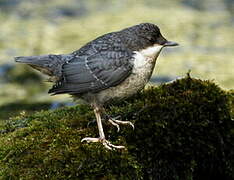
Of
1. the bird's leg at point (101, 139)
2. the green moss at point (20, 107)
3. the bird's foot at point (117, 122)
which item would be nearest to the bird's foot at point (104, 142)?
the bird's leg at point (101, 139)

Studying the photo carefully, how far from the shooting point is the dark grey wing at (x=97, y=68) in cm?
440

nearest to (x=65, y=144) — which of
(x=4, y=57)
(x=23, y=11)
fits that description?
(x=4, y=57)

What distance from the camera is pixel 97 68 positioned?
4.51 meters

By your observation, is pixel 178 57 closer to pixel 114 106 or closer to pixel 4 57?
pixel 4 57

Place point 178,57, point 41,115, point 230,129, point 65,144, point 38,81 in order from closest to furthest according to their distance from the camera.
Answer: point 65,144 < point 230,129 < point 41,115 < point 38,81 < point 178,57

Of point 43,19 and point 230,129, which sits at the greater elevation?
point 230,129

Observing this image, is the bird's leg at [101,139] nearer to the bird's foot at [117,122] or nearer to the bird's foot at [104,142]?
the bird's foot at [104,142]

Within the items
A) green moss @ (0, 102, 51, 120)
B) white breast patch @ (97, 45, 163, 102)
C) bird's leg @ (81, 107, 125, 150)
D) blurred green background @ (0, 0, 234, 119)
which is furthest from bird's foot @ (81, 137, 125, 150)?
green moss @ (0, 102, 51, 120)

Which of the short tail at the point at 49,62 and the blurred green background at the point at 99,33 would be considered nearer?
the short tail at the point at 49,62

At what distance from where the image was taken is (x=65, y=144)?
415 centimetres

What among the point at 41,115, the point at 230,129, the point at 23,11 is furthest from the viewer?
the point at 23,11

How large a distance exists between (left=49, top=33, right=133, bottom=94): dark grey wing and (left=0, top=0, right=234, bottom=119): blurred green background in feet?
12.4

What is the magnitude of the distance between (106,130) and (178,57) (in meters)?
6.20

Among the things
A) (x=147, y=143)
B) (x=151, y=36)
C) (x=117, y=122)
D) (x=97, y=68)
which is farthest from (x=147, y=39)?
(x=147, y=143)
